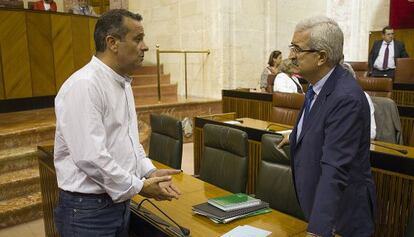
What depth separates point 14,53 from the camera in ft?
16.7

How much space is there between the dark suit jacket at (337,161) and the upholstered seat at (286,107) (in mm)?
2381

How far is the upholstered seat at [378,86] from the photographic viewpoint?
4387 mm

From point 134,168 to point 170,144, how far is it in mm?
1421

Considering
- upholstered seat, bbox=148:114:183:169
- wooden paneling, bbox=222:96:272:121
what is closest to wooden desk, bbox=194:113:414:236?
upholstered seat, bbox=148:114:183:169

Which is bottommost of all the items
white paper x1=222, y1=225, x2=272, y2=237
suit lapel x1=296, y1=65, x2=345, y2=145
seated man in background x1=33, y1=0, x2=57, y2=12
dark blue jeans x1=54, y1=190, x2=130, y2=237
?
white paper x1=222, y1=225, x2=272, y2=237

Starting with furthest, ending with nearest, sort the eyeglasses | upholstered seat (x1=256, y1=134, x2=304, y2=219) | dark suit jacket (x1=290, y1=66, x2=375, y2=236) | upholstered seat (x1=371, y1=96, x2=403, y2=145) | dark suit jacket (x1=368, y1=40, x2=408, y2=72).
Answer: dark suit jacket (x1=368, y1=40, x2=408, y2=72), upholstered seat (x1=371, y1=96, x2=403, y2=145), upholstered seat (x1=256, y1=134, x2=304, y2=219), the eyeglasses, dark suit jacket (x1=290, y1=66, x2=375, y2=236)

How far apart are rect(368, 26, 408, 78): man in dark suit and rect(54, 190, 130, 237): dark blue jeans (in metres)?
6.56

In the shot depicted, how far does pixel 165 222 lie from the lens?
1.70 metres

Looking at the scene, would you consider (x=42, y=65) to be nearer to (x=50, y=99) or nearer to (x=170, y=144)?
(x=50, y=99)

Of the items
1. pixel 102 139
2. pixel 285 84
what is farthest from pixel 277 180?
pixel 285 84

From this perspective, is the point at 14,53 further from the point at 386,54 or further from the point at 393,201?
the point at 386,54

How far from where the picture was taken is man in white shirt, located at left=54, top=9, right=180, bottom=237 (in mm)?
1386

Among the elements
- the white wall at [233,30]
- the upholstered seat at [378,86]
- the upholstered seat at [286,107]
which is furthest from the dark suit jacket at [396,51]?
the upholstered seat at [286,107]

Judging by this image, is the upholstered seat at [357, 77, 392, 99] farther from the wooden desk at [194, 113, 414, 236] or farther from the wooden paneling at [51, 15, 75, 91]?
the wooden paneling at [51, 15, 75, 91]
